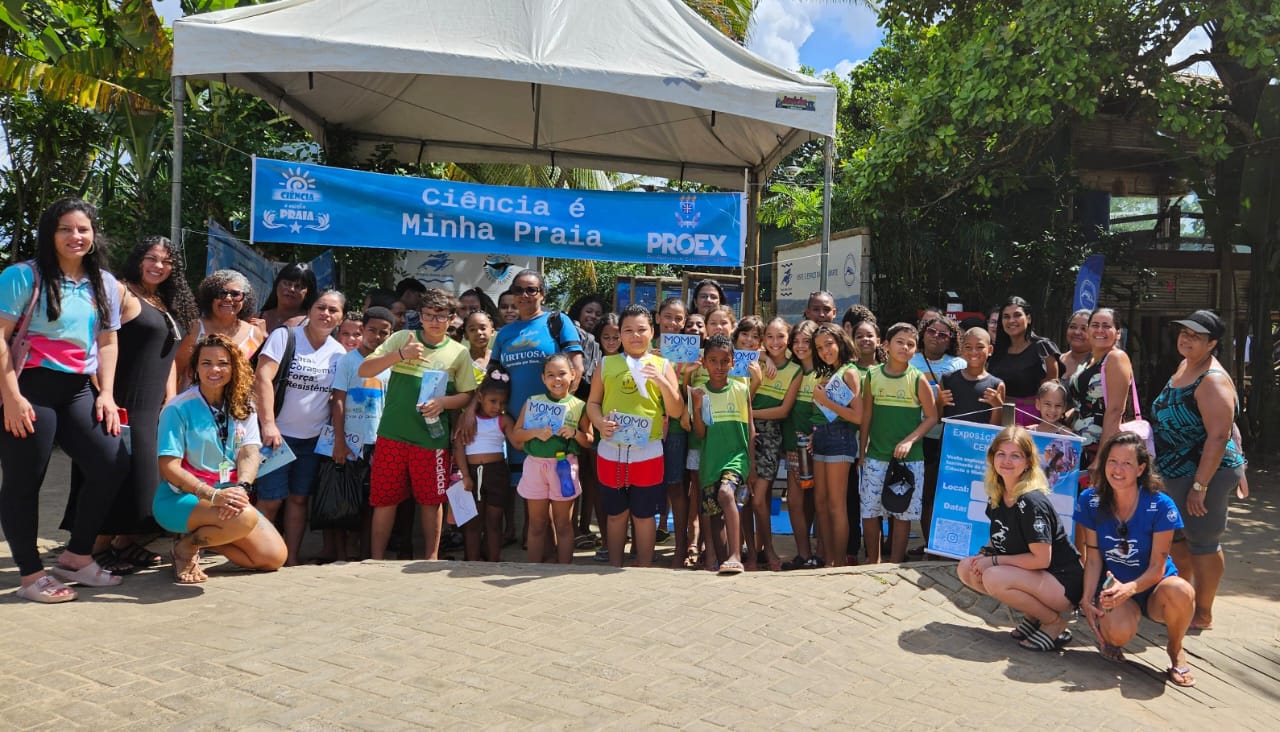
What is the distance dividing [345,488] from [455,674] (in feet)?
7.73

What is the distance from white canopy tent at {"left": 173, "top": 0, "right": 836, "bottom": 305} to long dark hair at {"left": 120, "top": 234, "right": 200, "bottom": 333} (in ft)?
5.51

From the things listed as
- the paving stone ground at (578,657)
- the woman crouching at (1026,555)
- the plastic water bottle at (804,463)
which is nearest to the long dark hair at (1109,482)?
the woman crouching at (1026,555)

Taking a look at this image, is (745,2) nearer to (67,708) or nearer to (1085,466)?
(1085,466)

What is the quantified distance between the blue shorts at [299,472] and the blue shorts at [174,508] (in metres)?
0.81

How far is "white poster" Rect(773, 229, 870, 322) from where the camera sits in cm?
1155

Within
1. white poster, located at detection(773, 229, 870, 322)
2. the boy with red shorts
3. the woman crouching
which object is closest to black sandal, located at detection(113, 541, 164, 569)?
the boy with red shorts

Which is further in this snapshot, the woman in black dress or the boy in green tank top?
the boy in green tank top

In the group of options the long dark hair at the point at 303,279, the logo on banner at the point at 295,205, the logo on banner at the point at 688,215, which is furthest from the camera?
the logo on banner at the point at 688,215

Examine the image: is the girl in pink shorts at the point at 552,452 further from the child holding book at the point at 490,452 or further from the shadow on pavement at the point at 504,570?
the shadow on pavement at the point at 504,570

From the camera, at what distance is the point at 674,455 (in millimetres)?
6062

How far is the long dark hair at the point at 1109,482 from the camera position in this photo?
4656 mm

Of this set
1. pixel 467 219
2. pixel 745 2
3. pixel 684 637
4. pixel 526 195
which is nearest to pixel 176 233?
pixel 467 219

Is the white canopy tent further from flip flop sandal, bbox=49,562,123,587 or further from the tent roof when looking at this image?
flip flop sandal, bbox=49,562,123,587

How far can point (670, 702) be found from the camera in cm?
370
